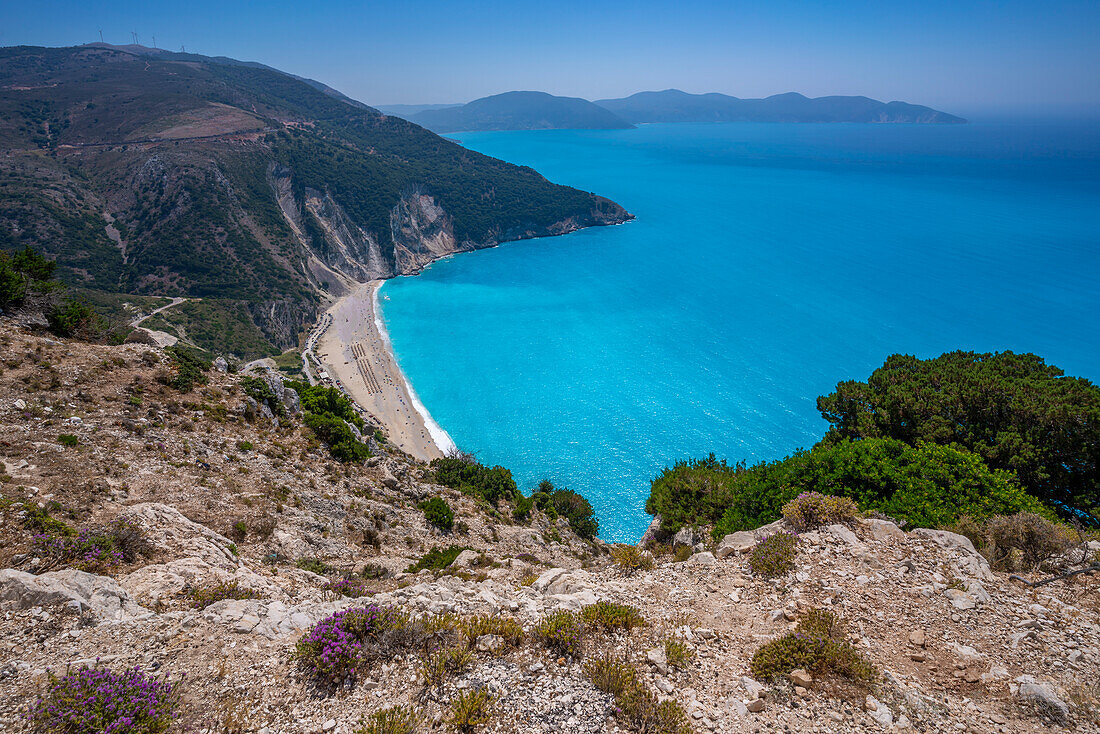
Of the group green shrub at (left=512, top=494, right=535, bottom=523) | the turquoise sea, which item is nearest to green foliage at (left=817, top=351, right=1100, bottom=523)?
green shrub at (left=512, top=494, right=535, bottom=523)

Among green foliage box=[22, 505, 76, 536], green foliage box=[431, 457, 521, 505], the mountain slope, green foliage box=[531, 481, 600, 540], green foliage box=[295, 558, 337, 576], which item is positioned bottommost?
green foliage box=[531, 481, 600, 540]

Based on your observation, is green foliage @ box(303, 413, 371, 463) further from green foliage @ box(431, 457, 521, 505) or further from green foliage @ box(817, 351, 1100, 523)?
green foliage @ box(817, 351, 1100, 523)

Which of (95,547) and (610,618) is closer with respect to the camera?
(610,618)

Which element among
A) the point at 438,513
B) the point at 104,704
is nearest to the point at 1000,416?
the point at 438,513

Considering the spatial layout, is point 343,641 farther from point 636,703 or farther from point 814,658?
point 814,658

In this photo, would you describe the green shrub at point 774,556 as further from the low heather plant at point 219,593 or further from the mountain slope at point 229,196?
the mountain slope at point 229,196

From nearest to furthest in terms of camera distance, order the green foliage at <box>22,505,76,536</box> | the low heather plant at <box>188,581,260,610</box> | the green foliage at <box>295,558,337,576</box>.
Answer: the low heather plant at <box>188,581,260,610</box> → the green foliage at <box>22,505,76,536</box> → the green foliage at <box>295,558,337,576</box>
